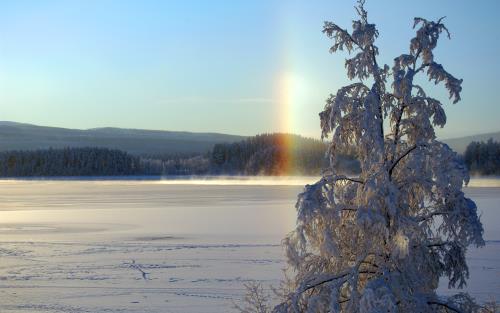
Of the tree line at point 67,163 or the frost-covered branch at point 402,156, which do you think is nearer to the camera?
the frost-covered branch at point 402,156

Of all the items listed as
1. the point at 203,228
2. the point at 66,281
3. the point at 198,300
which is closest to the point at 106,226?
the point at 203,228

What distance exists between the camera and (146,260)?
16.3 metres

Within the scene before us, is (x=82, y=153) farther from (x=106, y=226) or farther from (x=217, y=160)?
(x=106, y=226)

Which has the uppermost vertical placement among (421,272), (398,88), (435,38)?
(435,38)

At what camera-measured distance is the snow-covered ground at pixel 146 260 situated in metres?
12.2

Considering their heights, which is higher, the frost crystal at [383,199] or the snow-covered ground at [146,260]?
the frost crystal at [383,199]

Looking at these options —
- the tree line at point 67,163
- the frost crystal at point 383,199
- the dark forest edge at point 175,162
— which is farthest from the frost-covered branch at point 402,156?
the tree line at point 67,163

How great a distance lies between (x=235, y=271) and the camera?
1467 cm

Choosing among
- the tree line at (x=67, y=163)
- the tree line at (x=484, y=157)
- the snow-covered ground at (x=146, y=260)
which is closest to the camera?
the snow-covered ground at (x=146, y=260)

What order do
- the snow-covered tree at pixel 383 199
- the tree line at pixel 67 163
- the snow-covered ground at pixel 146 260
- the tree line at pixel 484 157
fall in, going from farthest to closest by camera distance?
the tree line at pixel 67 163, the tree line at pixel 484 157, the snow-covered ground at pixel 146 260, the snow-covered tree at pixel 383 199

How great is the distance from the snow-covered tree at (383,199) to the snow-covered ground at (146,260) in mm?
1321

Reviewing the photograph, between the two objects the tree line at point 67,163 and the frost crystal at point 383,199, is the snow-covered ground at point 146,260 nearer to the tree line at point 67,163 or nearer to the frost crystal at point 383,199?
the frost crystal at point 383,199

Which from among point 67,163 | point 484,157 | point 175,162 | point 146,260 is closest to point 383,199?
point 146,260

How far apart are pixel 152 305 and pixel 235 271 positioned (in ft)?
10.5
